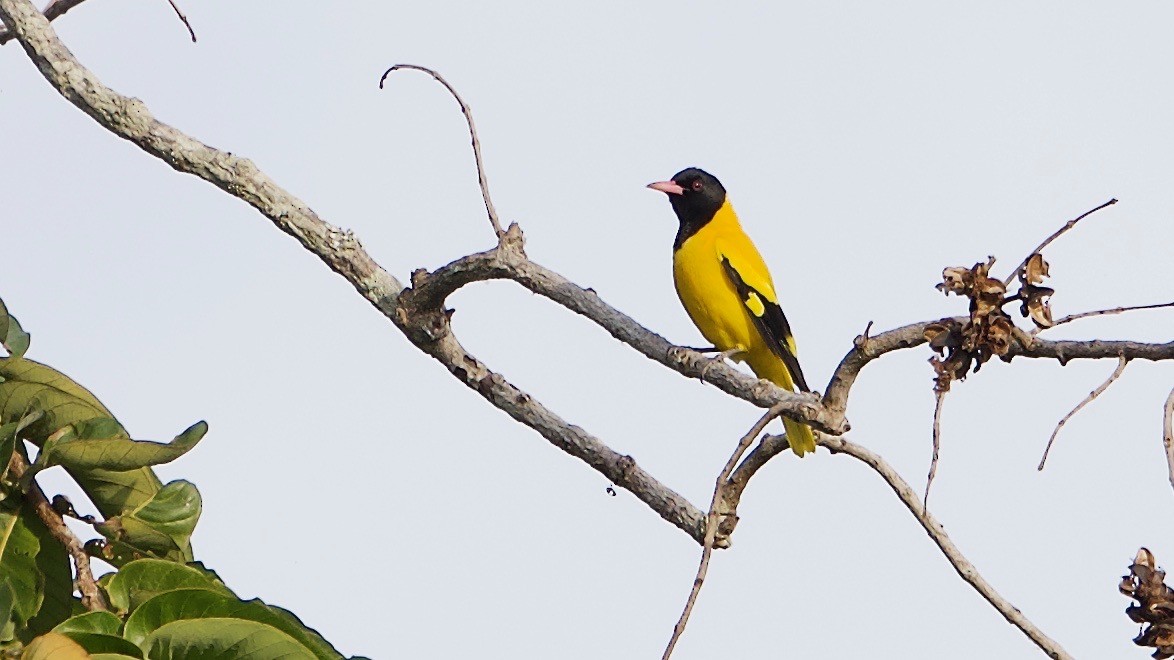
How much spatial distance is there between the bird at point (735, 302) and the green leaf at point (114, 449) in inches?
159

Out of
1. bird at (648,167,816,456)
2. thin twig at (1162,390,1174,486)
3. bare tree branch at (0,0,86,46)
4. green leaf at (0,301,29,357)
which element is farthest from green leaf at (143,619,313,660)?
bird at (648,167,816,456)

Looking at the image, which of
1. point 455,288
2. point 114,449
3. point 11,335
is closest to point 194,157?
point 455,288

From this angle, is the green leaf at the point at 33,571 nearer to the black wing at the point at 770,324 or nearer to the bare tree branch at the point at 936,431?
the bare tree branch at the point at 936,431

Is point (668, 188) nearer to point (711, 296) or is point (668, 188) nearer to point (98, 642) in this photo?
point (711, 296)

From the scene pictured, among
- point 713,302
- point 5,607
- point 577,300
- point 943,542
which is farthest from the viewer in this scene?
point 713,302

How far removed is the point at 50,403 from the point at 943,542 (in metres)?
1.89

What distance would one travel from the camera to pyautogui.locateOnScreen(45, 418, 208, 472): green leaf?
93.0 inches

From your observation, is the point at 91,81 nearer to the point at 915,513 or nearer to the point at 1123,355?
the point at 915,513

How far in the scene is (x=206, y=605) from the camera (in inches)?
81.2

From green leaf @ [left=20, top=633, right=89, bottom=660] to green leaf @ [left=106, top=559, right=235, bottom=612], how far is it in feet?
0.99

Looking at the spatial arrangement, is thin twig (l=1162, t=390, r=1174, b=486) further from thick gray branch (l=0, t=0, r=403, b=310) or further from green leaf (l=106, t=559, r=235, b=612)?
thick gray branch (l=0, t=0, r=403, b=310)

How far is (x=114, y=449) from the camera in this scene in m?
2.37

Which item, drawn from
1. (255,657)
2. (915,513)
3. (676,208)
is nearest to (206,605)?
(255,657)

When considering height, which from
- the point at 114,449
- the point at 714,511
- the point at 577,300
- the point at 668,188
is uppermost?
the point at 668,188
